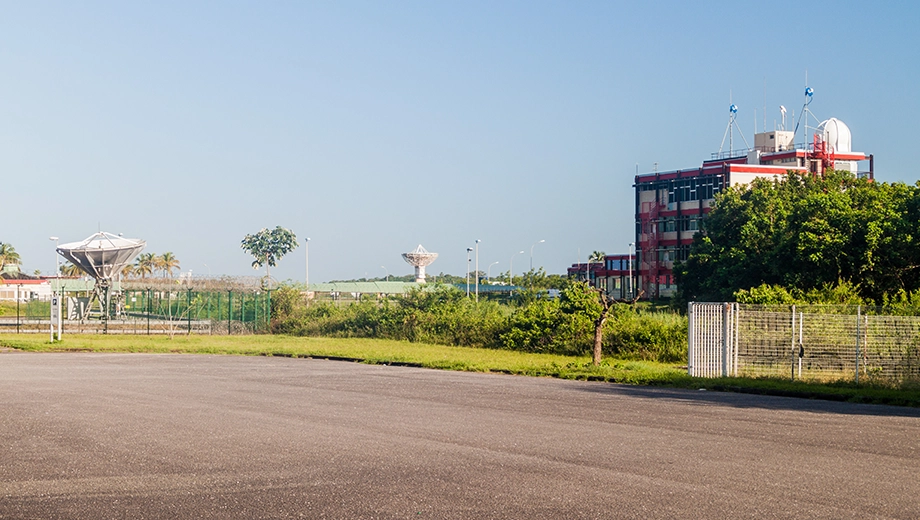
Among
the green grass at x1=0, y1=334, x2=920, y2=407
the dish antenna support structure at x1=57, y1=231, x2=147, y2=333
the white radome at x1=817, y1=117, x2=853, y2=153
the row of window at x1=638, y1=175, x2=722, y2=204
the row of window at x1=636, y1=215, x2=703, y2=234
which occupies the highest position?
the white radome at x1=817, y1=117, x2=853, y2=153

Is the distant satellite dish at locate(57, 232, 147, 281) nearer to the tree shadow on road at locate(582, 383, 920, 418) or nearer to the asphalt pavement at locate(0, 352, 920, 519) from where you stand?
the asphalt pavement at locate(0, 352, 920, 519)

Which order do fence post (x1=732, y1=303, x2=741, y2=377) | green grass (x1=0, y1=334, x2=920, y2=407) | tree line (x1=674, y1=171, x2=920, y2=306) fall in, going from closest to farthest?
1. green grass (x1=0, y1=334, x2=920, y2=407)
2. fence post (x1=732, y1=303, x2=741, y2=377)
3. tree line (x1=674, y1=171, x2=920, y2=306)

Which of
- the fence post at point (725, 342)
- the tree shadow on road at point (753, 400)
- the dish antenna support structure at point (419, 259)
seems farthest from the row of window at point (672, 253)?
the tree shadow on road at point (753, 400)

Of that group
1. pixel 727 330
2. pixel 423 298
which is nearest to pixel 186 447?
pixel 727 330

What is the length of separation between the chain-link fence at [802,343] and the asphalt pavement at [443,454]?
4021 mm

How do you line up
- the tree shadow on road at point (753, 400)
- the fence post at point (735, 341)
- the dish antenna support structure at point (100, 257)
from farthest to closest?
the dish antenna support structure at point (100, 257) < the fence post at point (735, 341) < the tree shadow on road at point (753, 400)

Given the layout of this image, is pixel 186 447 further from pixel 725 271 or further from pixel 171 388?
pixel 725 271

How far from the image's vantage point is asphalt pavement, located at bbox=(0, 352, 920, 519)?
930 cm

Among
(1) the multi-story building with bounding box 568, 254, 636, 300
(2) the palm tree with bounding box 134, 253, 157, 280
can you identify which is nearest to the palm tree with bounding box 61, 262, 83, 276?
(2) the palm tree with bounding box 134, 253, 157, 280

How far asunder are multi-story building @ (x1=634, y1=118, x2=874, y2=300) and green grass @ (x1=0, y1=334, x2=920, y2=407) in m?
59.0

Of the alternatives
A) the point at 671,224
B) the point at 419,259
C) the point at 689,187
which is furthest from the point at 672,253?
the point at 419,259

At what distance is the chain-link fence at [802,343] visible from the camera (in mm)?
23594

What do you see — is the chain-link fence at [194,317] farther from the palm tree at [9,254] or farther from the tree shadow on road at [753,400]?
the palm tree at [9,254]

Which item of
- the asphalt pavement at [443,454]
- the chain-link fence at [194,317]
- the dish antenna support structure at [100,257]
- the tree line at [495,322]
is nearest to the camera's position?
the asphalt pavement at [443,454]
